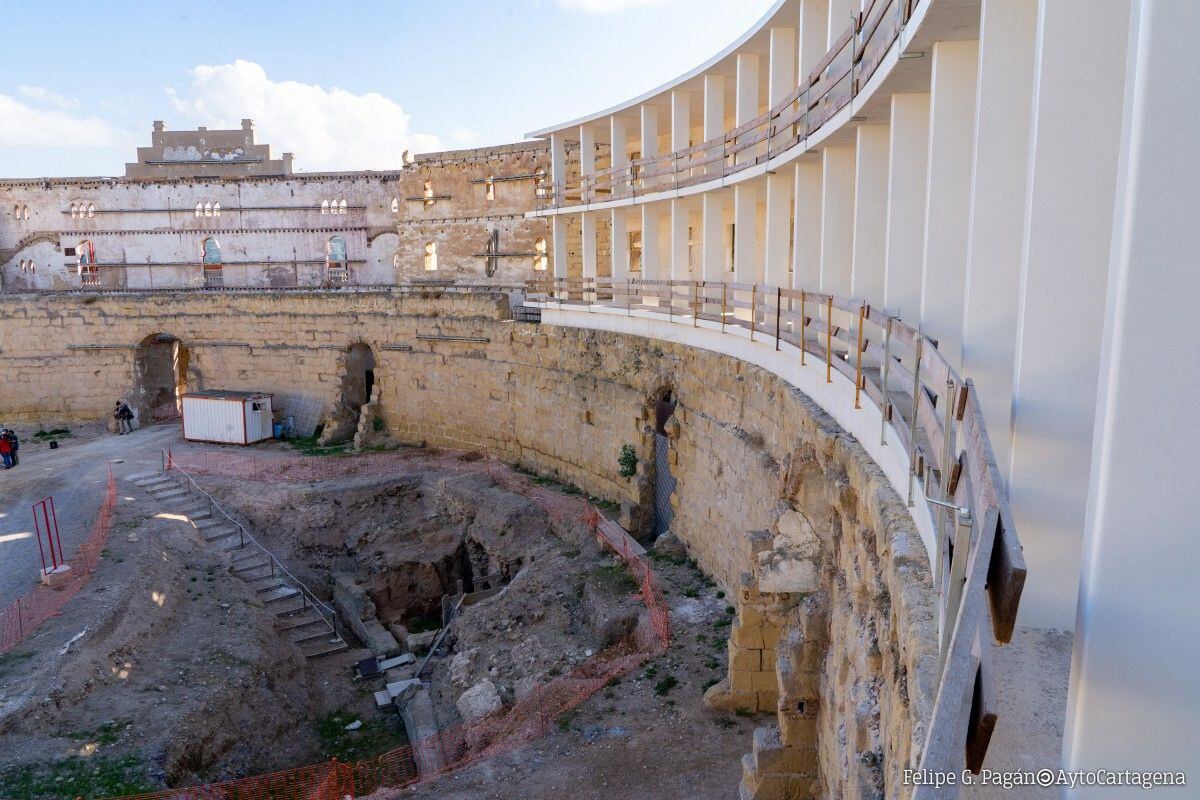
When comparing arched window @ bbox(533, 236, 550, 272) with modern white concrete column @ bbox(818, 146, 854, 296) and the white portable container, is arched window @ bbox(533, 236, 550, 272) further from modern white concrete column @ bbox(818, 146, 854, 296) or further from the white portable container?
modern white concrete column @ bbox(818, 146, 854, 296)

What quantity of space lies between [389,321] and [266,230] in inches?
574

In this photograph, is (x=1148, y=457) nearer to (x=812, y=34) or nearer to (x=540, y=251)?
(x=812, y=34)

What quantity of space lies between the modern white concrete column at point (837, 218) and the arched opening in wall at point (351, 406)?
16.0 metres

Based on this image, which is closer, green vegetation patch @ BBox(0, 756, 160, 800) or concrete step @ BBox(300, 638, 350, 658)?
green vegetation patch @ BBox(0, 756, 160, 800)

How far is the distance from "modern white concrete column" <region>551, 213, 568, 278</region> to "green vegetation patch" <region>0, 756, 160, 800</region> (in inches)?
530

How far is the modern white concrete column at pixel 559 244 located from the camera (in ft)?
66.6

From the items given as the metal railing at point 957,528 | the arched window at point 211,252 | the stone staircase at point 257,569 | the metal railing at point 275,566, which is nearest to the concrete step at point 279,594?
the stone staircase at point 257,569

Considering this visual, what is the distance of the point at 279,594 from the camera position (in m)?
15.8

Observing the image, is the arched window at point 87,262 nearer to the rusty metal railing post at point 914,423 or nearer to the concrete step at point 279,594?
the concrete step at point 279,594

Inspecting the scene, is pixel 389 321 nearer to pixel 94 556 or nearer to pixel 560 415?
pixel 560 415

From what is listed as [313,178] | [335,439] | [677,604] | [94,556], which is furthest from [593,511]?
[313,178]

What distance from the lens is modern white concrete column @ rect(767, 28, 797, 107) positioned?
11828mm

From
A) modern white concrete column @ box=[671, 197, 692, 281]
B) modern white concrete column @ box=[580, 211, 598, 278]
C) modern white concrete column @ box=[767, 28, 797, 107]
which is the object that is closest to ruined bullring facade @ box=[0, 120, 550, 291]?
modern white concrete column @ box=[580, 211, 598, 278]

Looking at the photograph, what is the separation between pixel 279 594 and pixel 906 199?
13493 millimetres
